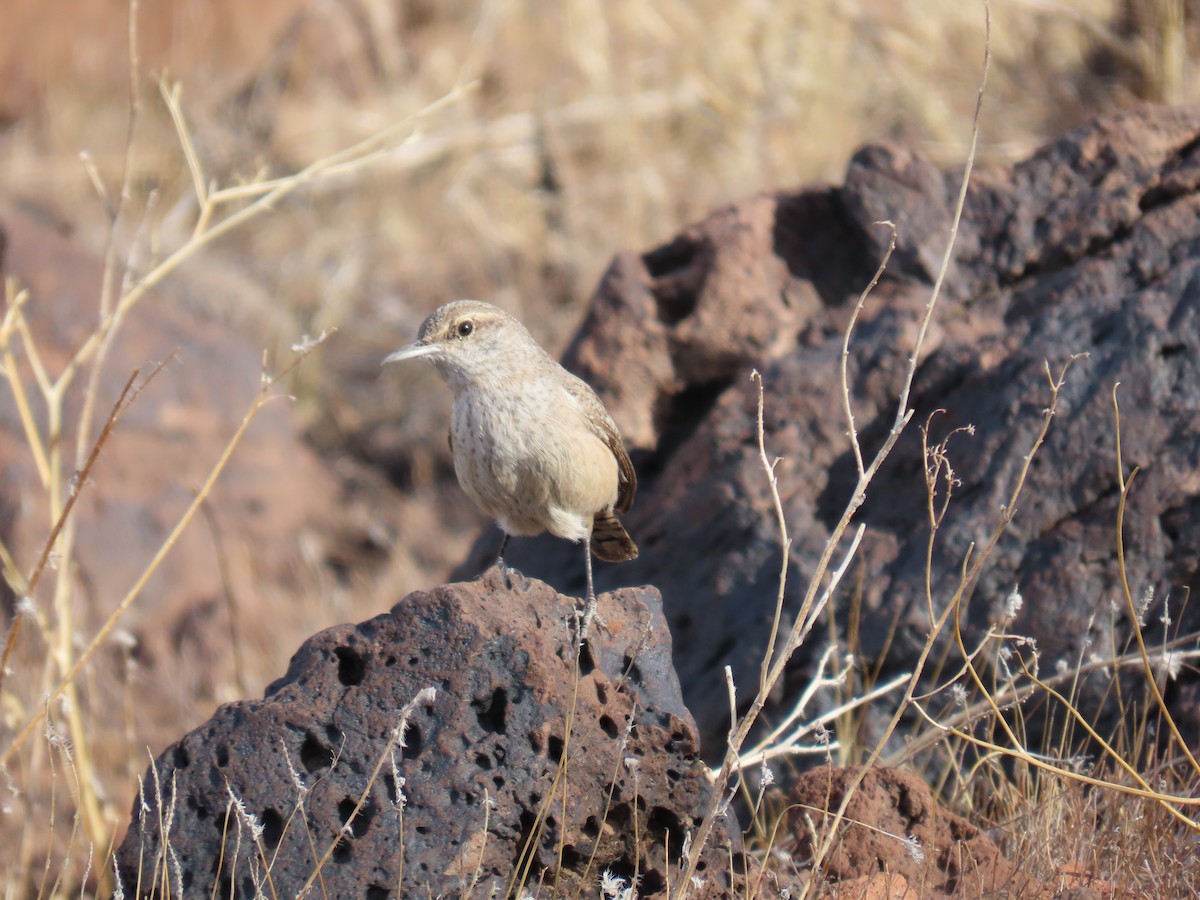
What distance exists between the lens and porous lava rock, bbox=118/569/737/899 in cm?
330

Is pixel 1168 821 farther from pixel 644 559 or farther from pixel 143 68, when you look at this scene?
pixel 143 68

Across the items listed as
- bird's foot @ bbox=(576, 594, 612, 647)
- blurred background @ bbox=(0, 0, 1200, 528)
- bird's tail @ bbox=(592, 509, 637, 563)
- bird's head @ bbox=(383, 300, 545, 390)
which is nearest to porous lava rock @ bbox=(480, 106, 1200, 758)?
bird's tail @ bbox=(592, 509, 637, 563)

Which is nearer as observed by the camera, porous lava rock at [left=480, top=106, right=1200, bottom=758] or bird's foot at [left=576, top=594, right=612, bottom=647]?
bird's foot at [left=576, top=594, right=612, bottom=647]

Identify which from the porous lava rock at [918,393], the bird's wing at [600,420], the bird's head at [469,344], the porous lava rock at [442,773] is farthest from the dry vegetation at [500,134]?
the porous lava rock at [442,773]

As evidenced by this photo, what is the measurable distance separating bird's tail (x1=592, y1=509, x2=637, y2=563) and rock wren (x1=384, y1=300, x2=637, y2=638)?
0.01 metres

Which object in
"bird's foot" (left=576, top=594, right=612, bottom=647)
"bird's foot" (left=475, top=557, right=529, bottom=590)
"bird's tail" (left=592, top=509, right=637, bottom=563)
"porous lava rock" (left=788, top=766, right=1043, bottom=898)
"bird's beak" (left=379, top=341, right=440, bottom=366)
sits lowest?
"porous lava rock" (left=788, top=766, right=1043, bottom=898)

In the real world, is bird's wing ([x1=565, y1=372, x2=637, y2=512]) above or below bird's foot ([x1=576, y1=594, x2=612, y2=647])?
above

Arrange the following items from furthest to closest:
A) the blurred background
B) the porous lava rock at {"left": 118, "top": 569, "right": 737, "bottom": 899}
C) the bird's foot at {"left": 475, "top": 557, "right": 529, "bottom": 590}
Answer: the blurred background → the bird's foot at {"left": 475, "top": 557, "right": 529, "bottom": 590} → the porous lava rock at {"left": 118, "top": 569, "right": 737, "bottom": 899}

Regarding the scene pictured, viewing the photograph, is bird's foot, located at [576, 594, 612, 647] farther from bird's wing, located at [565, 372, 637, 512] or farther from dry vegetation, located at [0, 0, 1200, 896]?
dry vegetation, located at [0, 0, 1200, 896]

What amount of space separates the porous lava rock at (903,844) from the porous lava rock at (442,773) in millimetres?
391

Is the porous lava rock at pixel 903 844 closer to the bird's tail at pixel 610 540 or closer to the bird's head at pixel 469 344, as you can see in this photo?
the bird's tail at pixel 610 540

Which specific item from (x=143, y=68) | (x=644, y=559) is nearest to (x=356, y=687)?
(x=644, y=559)

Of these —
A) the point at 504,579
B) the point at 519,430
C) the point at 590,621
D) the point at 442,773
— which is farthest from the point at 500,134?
the point at 442,773

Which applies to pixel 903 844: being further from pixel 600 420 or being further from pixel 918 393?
pixel 918 393
